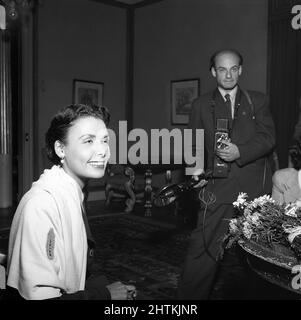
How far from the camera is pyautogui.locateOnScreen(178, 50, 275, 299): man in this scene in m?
2.92

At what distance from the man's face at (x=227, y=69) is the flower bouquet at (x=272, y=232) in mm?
1342

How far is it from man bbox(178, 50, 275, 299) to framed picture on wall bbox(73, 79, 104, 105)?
5334mm

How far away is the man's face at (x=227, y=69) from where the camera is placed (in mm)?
2848

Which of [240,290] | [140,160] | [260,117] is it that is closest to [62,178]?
[260,117]

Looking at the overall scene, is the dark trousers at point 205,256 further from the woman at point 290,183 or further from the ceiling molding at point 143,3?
the ceiling molding at point 143,3

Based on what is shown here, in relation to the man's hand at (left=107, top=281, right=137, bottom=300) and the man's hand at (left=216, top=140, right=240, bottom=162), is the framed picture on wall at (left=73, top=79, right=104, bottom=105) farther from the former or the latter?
the man's hand at (left=107, top=281, right=137, bottom=300)

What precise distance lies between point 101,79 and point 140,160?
2287 mm

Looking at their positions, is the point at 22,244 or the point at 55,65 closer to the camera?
the point at 22,244

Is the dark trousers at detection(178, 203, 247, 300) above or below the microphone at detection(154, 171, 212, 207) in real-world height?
below

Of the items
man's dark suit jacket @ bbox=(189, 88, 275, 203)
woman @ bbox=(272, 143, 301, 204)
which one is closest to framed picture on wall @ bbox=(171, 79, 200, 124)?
man's dark suit jacket @ bbox=(189, 88, 275, 203)

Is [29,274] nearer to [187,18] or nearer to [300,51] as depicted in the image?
[300,51]

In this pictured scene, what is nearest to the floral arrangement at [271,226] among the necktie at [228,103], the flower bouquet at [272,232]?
the flower bouquet at [272,232]

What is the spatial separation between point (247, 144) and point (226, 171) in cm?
23
